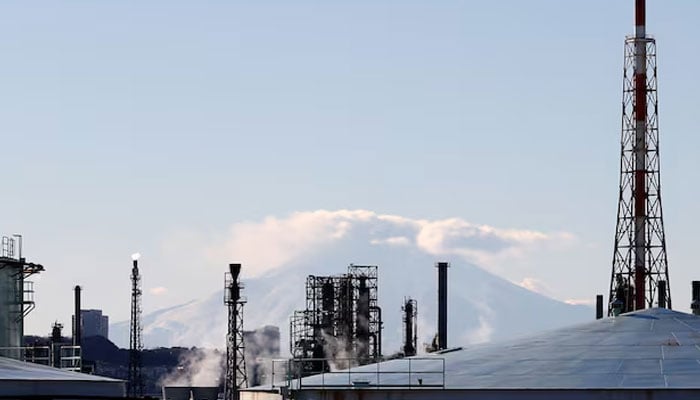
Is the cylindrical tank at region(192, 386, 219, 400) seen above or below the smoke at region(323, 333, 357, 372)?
below

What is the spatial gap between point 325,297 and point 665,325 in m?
75.4

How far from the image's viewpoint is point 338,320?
125 m

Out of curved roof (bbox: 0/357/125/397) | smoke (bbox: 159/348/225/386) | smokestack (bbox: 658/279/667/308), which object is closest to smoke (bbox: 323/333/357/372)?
smokestack (bbox: 658/279/667/308)

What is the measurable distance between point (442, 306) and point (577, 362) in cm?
7678

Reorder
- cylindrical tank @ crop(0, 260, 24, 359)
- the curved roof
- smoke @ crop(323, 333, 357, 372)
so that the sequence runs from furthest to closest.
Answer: smoke @ crop(323, 333, 357, 372)
cylindrical tank @ crop(0, 260, 24, 359)
the curved roof

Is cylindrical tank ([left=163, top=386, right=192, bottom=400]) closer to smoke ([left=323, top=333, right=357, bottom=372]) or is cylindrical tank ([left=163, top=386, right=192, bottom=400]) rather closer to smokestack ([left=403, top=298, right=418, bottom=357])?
smoke ([left=323, top=333, right=357, bottom=372])

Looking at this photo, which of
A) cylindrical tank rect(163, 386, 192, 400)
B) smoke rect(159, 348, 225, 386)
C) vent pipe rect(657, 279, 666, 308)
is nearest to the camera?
vent pipe rect(657, 279, 666, 308)

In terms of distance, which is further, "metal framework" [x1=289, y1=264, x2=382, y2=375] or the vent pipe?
"metal framework" [x1=289, y1=264, x2=382, y2=375]

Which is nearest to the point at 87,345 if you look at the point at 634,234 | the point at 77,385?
the point at 634,234

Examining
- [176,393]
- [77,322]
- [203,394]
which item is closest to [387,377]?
[176,393]

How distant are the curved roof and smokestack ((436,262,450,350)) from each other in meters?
68.2

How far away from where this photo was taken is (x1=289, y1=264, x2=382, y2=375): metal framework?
123 m

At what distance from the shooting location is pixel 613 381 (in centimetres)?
4441

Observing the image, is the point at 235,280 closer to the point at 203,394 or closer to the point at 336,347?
the point at 203,394
